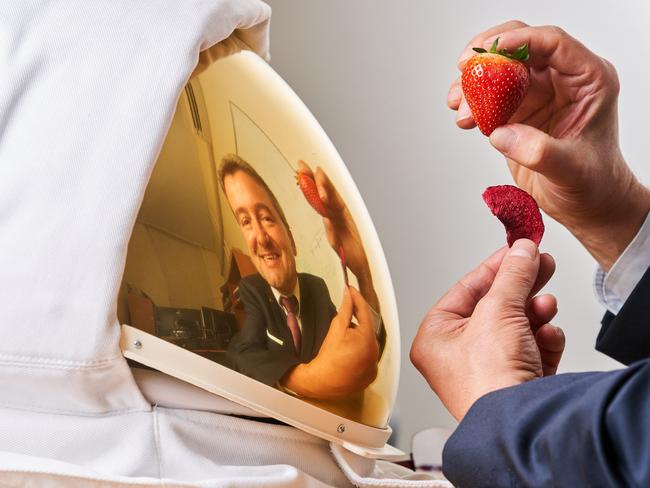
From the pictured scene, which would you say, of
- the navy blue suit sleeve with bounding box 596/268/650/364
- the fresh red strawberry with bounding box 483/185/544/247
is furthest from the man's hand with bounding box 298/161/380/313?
the navy blue suit sleeve with bounding box 596/268/650/364

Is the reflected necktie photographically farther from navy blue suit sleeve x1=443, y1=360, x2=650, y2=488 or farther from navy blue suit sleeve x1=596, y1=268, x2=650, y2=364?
navy blue suit sleeve x1=596, y1=268, x2=650, y2=364

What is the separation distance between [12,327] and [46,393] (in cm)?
6

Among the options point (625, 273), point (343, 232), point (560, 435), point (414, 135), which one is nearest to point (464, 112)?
point (343, 232)

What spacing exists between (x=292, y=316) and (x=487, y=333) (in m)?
0.15

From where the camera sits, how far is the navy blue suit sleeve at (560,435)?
500 millimetres

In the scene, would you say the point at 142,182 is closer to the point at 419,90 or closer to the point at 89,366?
the point at 89,366

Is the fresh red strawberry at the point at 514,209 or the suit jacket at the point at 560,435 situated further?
the fresh red strawberry at the point at 514,209

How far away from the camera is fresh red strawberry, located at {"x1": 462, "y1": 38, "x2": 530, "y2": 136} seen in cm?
74

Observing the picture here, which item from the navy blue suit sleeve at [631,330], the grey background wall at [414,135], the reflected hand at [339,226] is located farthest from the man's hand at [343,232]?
the grey background wall at [414,135]

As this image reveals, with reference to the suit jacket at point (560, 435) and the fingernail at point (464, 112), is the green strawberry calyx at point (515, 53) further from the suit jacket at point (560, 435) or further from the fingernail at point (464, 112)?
the suit jacket at point (560, 435)

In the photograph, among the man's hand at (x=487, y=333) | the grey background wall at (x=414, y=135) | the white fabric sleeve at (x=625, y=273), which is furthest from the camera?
the grey background wall at (x=414, y=135)

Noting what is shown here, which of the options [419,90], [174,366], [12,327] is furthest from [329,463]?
[419,90]

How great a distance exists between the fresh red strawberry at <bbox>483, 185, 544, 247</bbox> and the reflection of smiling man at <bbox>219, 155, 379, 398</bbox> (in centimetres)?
16

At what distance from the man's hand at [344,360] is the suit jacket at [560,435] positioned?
0.41ft
